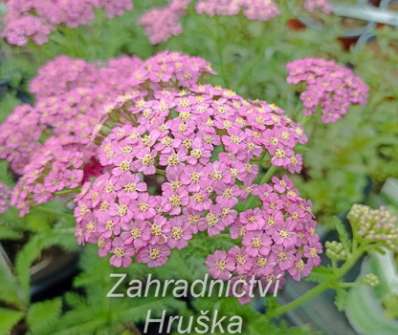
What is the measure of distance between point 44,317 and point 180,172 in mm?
551

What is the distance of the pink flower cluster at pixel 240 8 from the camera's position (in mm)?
1566

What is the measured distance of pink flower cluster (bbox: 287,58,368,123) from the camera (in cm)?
138

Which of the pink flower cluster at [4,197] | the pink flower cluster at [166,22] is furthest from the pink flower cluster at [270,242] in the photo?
the pink flower cluster at [166,22]

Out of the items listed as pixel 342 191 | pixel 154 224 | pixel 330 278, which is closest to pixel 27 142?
pixel 154 224

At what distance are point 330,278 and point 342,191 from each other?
2.11ft

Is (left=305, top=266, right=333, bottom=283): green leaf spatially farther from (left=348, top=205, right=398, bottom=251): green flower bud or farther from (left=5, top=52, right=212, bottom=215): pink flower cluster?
(left=5, top=52, right=212, bottom=215): pink flower cluster

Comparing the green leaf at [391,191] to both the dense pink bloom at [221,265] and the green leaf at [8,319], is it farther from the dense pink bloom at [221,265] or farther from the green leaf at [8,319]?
the green leaf at [8,319]

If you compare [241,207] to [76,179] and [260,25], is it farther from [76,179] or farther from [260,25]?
[260,25]

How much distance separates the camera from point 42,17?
5.31 feet

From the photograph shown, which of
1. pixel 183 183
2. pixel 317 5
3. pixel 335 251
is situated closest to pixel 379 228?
pixel 335 251

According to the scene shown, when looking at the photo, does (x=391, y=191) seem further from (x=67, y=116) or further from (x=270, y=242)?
(x=67, y=116)

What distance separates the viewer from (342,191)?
5.59 feet

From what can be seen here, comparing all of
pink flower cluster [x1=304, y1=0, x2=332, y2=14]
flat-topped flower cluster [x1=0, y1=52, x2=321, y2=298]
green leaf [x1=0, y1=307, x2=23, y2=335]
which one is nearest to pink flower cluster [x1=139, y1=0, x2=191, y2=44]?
pink flower cluster [x1=304, y1=0, x2=332, y2=14]

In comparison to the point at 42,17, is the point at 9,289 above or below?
below
